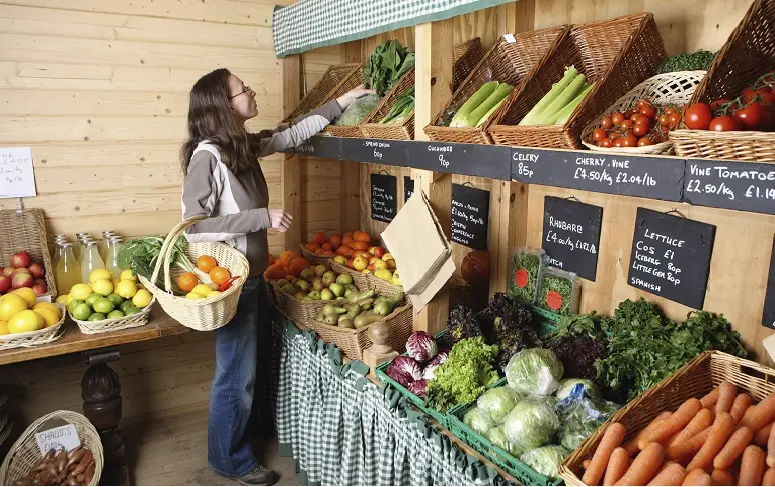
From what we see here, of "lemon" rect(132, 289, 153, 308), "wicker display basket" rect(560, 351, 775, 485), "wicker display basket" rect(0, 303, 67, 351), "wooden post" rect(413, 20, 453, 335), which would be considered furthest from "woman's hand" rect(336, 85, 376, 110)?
"wicker display basket" rect(560, 351, 775, 485)

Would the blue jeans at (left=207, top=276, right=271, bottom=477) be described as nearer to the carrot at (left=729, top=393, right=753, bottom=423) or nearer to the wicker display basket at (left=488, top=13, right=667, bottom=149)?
the wicker display basket at (left=488, top=13, right=667, bottom=149)

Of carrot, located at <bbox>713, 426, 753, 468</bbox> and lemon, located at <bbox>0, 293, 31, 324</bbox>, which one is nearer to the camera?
carrot, located at <bbox>713, 426, 753, 468</bbox>

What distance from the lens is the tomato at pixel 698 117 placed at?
1414mm

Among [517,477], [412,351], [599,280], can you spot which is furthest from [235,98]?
[517,477]

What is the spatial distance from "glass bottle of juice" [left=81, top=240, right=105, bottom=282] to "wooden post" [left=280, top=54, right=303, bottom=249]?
1140 mm

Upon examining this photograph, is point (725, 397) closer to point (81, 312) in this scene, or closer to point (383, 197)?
point (383, 197)

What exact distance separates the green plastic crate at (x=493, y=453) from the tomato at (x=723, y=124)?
3.21ft

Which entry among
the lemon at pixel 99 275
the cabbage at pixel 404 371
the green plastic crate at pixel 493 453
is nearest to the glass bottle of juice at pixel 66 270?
the lemon at pixel 99 275

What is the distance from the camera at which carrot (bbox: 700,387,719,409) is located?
163 centimetres

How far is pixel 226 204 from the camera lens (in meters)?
2.70

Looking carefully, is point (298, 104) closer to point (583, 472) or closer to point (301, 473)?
point (301, 473)

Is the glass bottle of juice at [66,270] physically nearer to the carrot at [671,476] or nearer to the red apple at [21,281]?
the red apple at [21,281]

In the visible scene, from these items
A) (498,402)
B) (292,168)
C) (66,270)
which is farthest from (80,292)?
(498,402)

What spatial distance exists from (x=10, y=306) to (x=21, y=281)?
35 centimetres
